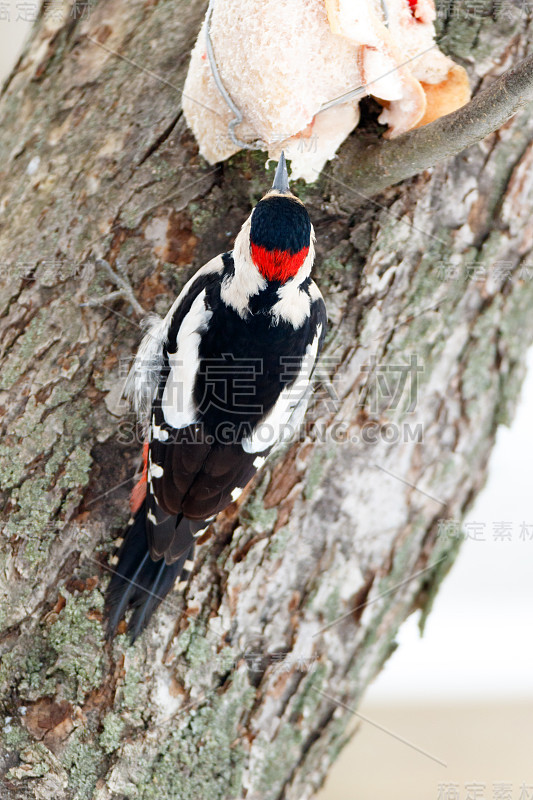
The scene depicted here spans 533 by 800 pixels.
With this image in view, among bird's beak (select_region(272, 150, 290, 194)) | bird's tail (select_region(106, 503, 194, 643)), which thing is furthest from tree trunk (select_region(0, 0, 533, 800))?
bird's beak (select_region(272, 150, 290, 194))

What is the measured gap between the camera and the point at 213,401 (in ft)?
5.48

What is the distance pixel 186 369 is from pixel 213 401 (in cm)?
12

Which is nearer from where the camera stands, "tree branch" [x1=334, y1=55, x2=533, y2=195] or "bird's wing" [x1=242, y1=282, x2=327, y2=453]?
"tree branch" [x1=334, y1=55, x2=533, y2=195]

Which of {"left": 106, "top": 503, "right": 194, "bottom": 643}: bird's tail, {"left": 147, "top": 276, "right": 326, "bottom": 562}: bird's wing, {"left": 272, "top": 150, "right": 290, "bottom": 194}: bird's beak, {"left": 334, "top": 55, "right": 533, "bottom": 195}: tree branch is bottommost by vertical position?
{"left": 106, "top": 503, "right": 194, "bottom": 643}: bird's tail

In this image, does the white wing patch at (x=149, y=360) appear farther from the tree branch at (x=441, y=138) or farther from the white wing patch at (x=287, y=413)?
the tree branch at (x=441, y=138)

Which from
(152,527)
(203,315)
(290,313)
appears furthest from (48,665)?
(290,313)

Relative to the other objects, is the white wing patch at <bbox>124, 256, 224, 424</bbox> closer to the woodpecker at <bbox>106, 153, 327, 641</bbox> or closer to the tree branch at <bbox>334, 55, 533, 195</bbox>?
the woodpecker at <bbox>106, 153, 327, 641</bbox>

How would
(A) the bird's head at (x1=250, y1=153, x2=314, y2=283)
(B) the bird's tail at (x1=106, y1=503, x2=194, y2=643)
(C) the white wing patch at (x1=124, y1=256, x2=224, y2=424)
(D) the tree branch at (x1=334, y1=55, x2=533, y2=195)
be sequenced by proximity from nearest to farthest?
(D) the tree branch at (x1=334, y1=55, x2=533, y2=195)
(A) the bird's head at (x1=250, y1=153, x2=314, y2=283)
(B) the bird's tail at (x1=106, y1=503, x2=194, y2=643)
(C) the white wing patch at (x1=124, y1=256, x2=224, y2=424)

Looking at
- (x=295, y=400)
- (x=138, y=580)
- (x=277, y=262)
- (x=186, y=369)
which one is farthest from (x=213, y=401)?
(x=138, y=580)

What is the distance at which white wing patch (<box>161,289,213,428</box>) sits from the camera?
167cm

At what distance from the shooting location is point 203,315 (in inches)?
66.2

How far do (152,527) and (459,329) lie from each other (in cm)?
102

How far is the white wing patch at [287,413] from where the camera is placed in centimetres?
164

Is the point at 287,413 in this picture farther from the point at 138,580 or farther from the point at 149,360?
the point at 138,580
